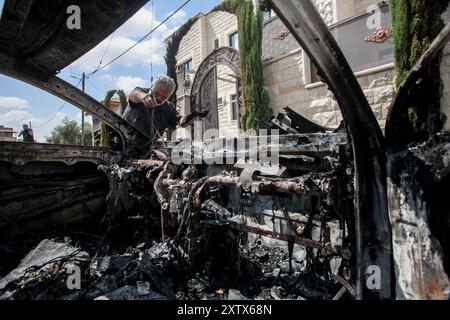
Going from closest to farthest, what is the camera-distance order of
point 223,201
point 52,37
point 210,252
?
point 52,37 < point 210,252 < point 223,201

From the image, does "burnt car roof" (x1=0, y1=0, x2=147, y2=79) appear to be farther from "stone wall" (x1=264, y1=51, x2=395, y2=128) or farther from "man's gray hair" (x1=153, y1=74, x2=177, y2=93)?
"stone wall" (x1=264, y1=51, x2=395, y2=128)

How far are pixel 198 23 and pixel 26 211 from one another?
14.3m

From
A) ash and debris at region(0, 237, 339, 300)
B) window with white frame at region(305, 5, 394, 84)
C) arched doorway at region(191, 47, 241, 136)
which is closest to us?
ash and debris at region(0, 237, 339, 300)

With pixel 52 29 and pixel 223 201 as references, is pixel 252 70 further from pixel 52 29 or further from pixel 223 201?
pixel 52 29

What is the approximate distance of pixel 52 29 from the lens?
287 cm

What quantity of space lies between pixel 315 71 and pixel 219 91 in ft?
19.0

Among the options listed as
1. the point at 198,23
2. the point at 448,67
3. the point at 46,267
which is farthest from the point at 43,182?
the point at 198,23

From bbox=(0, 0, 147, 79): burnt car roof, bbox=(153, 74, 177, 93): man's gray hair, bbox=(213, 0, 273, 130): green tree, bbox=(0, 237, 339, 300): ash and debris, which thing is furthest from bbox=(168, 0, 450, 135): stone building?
bbox=(0, 0, 147, 79): burnt car roof

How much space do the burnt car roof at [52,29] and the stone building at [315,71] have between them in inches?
245

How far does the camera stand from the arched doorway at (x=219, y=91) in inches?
397

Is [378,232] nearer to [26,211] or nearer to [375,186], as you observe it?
[375,186]

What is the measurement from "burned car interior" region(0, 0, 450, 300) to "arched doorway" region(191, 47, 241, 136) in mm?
6511

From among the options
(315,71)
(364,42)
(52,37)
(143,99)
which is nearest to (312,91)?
(315,71)

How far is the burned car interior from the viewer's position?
1516mm
